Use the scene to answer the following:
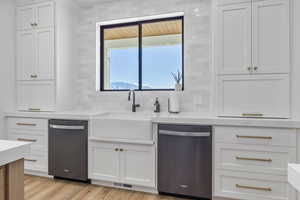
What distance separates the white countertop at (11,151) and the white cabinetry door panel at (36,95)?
2.19 m

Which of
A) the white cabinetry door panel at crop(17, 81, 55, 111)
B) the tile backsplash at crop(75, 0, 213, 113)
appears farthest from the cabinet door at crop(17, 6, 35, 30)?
the white cabinetry door panel at crop(17, 81, 55, 111)

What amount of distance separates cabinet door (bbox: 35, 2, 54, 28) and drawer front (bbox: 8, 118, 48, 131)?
55.4 inches

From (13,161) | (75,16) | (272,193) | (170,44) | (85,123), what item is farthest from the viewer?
(75,16)

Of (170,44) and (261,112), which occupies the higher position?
(170,44)

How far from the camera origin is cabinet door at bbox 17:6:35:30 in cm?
297

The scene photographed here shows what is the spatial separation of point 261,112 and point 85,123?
2.09m

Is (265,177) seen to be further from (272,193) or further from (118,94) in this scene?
(118,94)

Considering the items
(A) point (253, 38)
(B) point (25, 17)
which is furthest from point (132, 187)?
(B) point (25, 17)

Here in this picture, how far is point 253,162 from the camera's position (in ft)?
6.54

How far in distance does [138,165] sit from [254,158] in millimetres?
1263

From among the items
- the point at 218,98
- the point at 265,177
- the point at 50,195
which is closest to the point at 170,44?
the point at 218,98

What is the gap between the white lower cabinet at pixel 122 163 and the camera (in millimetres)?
2291

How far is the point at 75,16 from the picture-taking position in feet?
10.7

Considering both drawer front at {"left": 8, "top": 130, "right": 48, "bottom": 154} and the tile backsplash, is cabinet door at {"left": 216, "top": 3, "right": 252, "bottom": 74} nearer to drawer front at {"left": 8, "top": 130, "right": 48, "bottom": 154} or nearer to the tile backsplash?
the tile backsplash
